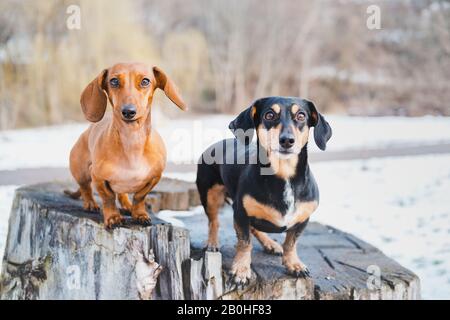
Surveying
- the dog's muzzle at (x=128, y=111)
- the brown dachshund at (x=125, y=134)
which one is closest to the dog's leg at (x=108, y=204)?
the brown dachshund at (x=125, y=134)

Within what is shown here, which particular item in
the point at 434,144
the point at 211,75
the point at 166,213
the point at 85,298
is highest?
the point at 211,75

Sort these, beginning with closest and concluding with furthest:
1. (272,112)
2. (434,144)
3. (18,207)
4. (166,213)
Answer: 1. (272,112)
2. (18,207)
3. (166,213)
4. (434,144)

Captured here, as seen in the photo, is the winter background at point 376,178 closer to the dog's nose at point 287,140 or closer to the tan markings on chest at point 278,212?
the tan markings on chest at point 278,212

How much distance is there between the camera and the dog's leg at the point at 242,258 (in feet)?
5.82

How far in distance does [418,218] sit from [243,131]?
2.14 metres

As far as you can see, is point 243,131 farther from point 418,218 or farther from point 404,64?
point 404,64

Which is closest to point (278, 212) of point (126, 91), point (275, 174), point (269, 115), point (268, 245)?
point (275, 174)

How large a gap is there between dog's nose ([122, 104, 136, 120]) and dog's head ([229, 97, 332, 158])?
1.10 feet

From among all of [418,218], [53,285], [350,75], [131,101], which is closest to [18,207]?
[53,285]

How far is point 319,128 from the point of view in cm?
169

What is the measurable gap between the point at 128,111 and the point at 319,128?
64 centimetres

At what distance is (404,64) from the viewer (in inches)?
278

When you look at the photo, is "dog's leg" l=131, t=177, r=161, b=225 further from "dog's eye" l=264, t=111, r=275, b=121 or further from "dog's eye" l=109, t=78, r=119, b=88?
"dog's eye" l=264, t=111, r=275, b=121

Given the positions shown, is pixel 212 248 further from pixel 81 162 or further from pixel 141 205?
pixel 81 162
